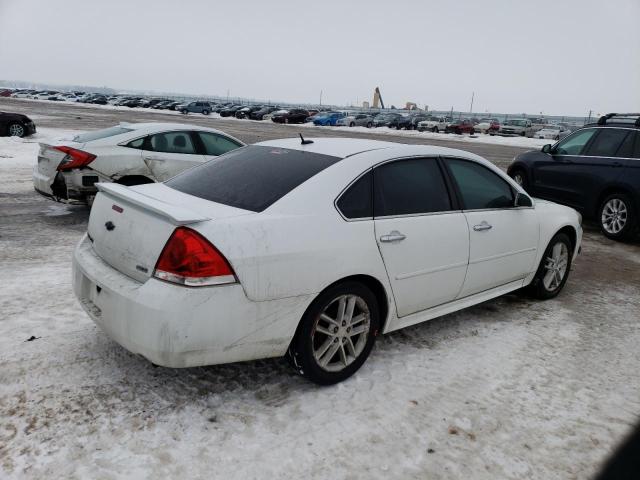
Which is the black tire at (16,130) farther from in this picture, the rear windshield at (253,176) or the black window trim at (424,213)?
the black window trim at (424,213)

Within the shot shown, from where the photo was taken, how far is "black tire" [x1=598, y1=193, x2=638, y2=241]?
7883 millimetres

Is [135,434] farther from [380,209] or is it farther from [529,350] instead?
[529,350]

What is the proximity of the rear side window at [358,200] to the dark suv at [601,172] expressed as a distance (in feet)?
20.0

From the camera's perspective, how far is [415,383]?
3486 mm

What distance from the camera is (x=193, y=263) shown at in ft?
9.07

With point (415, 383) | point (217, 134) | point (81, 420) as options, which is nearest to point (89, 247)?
point (81, 420)

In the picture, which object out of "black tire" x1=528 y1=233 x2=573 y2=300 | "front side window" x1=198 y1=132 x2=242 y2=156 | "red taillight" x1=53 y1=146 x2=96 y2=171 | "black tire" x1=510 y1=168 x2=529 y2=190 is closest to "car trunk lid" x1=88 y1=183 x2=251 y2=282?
"black tire" x1=528 y1=233 x2=573 y2=300

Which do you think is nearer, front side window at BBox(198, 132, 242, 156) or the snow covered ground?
the snow covered ground

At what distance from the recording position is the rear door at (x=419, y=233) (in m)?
3.54

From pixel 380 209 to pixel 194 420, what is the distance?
5.74ft

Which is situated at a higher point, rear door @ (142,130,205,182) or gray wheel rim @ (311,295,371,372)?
rear door @ (142,130,205,182)

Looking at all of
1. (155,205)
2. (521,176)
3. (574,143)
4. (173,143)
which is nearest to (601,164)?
(574,143)

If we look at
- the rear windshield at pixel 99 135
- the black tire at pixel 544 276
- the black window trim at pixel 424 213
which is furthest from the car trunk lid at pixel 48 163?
the black tire at pixel 544 276

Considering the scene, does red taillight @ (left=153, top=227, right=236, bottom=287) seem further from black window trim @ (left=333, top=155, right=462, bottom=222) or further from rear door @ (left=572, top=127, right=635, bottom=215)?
rear door @ (left=572, top=127, right=635, bottom=215)
